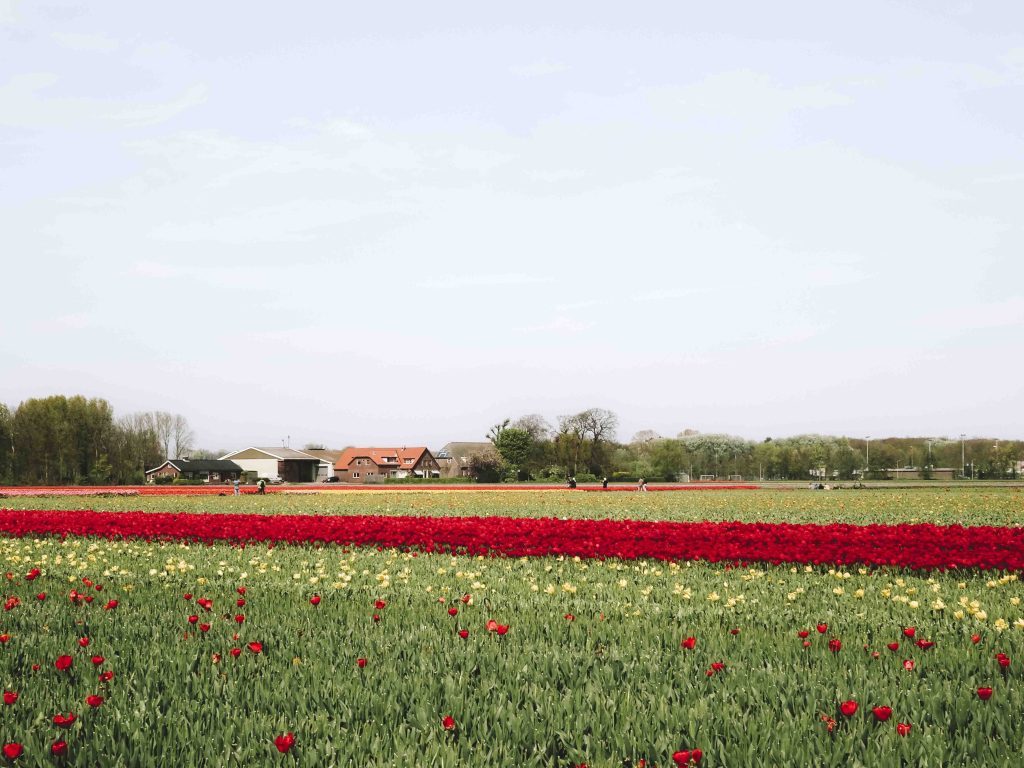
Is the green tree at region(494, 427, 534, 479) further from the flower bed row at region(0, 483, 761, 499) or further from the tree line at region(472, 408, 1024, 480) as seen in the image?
the flower bed row at region(0, 483, 761, 499)

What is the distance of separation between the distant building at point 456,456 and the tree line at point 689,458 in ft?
54.0

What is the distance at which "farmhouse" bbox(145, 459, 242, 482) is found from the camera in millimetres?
102688

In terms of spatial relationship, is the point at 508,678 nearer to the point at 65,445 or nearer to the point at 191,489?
the point at 191,489

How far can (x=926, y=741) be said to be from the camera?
4156 mm

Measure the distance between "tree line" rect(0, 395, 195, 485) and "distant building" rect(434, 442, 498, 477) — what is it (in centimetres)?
5001

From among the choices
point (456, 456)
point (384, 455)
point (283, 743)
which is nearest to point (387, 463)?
point (384, 455)

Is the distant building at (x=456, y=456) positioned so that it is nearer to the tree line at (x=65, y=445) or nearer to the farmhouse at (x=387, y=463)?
the farmhouse at (x=387, y=463)

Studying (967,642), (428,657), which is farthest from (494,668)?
(967,642)

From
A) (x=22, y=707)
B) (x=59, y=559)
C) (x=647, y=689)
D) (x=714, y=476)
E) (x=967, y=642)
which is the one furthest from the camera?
(x=714, y=476)

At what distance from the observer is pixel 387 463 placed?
132875mm

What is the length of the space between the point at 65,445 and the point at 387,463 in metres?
58.1

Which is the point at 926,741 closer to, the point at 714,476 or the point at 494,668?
the point at 494,668

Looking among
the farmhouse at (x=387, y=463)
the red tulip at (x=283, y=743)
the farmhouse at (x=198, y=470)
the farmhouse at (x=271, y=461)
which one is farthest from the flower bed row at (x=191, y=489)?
the farmhouse at (x=387, y=463)

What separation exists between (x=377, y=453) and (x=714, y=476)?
5619 centimetres
